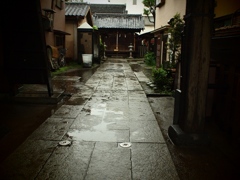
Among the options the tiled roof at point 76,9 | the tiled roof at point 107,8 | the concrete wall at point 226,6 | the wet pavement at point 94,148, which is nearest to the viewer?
the wet pavement at point 94,148

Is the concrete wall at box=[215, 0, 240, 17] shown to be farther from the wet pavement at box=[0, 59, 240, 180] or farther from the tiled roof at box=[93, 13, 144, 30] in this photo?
the tiled roof at box=[93, 13, 144, 30]

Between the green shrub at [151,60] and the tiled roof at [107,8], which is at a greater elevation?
the tiled roof at [107,8]

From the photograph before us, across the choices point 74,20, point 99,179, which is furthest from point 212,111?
point 74,20

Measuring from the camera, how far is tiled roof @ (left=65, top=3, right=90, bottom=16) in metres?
19.9

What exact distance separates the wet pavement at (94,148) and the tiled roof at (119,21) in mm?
24490

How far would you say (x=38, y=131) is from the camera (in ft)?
16.0

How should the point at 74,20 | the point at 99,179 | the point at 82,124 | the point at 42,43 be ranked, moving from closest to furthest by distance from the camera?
the point at 99,179
the point at 82,124
the point at 42,43
the point at 74,20

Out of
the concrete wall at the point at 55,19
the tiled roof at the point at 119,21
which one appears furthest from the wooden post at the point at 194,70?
the tiled roof at the point at 119,21

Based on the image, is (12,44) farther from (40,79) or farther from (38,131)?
(38,131)

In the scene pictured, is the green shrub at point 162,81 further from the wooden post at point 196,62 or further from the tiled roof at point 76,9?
the tiled roof at point 76,9

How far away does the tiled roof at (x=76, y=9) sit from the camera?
65.2ft

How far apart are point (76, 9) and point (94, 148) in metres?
20.0

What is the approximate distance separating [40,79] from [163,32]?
10329 mm

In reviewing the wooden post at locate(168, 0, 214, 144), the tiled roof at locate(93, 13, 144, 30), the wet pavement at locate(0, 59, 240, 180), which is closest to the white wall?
the wet pavement at locate(0, 59, 240, 180)
